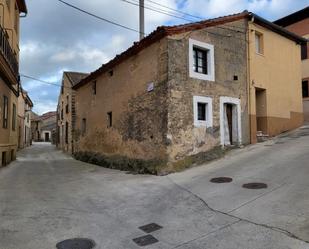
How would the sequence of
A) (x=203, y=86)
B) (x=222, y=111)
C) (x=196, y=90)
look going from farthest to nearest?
(x=222, y=111) → (x=203, y=86) → (x=196, y=90)

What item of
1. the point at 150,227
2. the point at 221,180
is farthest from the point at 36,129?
the point at 150,227

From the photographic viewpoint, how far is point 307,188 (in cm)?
797

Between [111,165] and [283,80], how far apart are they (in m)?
10.2

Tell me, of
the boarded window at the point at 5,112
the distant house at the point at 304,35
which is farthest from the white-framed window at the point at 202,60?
the distant house at the point at 304,35

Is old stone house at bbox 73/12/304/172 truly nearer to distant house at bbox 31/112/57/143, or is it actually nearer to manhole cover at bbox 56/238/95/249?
manhole cover at bbox 56/238/95/249

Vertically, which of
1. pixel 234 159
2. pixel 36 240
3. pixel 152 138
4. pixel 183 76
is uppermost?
pixel 183 76

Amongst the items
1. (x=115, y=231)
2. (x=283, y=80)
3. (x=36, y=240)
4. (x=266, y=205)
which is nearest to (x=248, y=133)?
(x=283, y=80)

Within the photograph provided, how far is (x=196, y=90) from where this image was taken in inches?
531

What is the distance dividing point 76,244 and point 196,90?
913 centimetres

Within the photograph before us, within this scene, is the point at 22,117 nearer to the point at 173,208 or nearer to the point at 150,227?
the point at 173,208

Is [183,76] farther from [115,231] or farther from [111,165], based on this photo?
[115,231]

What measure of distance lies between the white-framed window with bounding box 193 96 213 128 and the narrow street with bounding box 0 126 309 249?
80.3 inches

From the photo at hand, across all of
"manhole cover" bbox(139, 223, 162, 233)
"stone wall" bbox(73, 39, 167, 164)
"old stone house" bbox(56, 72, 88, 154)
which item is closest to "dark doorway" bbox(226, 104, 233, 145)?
"stone wall" bbox(73, 39, 167, 164)

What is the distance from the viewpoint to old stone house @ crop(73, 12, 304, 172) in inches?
509
